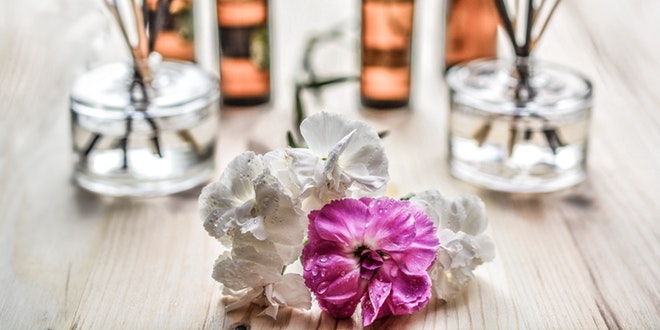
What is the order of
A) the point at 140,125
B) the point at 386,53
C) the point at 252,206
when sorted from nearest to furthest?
the point at 252,206, the point at 140,125, the point at 386,53

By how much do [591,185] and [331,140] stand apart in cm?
39

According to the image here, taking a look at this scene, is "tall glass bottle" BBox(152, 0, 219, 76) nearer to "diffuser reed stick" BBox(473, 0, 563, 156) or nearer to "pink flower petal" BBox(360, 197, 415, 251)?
"diffuser reed stick" BBox(473, 0, 563, 156)

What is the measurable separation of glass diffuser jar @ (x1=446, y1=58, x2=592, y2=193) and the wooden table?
0.9 inches

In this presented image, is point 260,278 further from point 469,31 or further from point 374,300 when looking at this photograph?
point 469,31

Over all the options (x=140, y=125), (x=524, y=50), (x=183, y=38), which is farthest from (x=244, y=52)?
(x=524, y=50)

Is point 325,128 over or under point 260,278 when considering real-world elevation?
over

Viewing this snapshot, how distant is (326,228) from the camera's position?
0.86 m

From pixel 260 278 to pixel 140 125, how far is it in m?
0.32

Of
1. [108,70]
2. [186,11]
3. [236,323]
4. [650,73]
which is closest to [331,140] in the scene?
[236,323]

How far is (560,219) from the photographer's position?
1088 mm

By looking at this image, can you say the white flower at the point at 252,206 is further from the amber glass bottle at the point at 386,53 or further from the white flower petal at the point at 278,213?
the amber glass bottle at the point at 386,53

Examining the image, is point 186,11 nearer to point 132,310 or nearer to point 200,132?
point 200,132

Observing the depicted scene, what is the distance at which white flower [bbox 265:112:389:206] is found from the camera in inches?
34.1

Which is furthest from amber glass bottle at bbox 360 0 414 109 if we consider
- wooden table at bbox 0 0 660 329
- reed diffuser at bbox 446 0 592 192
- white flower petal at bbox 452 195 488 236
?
white flower petal at bbox 452 195 488 236
